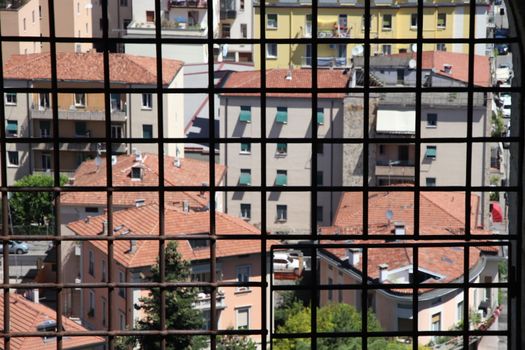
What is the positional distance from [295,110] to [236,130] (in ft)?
3.43

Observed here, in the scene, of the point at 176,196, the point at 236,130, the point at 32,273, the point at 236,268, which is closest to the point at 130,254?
the point at 236,268

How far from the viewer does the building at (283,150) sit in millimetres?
19797

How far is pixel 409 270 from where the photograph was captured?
1398 centimetres

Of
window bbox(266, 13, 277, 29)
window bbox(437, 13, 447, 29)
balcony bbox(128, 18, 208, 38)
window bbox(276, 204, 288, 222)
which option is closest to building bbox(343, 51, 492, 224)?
window bbox(276, 204, 288, 222)

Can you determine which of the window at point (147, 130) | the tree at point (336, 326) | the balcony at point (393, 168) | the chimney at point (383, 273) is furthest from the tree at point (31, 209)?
the chimney at point (383, 273)

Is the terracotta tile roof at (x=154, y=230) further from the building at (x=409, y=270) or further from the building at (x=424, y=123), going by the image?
the building at (x=424, y=123)

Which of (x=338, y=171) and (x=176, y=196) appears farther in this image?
(x=338, y=171)

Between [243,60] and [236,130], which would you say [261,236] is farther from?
[243,60]

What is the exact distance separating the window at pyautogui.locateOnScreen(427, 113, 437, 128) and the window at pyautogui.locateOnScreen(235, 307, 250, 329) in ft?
23.9

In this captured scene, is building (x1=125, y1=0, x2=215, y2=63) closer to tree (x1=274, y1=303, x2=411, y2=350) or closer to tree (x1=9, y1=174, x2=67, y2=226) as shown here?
tree (x1=9, y1=174, x2=67, y2=226)

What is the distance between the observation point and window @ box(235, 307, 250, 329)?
11.8 m

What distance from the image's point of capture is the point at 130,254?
11.6 m

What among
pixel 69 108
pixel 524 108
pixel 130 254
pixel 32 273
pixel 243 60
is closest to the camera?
pixel 524 108

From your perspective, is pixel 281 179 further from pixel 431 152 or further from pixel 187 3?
pixel 187 3
